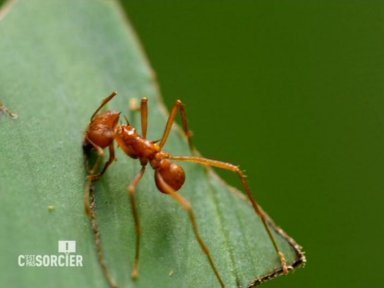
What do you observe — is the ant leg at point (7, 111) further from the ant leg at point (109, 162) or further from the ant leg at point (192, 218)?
the ant leg at point (192, 218)

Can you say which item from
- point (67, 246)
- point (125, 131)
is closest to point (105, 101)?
point (125, 131)

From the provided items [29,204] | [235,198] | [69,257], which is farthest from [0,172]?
[235,198]

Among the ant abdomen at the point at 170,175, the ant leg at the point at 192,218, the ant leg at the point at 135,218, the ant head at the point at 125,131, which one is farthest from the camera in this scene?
the ant head at the point at 125,131

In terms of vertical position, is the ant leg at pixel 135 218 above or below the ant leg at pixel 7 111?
below

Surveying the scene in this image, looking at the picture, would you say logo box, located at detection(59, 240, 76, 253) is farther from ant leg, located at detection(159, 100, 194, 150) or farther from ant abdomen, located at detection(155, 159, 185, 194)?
ant leg, located at detection(159, 100, 194, 150)

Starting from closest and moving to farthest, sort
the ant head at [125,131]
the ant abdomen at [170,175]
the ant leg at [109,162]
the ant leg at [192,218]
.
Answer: the ant leg at [192,218] → the ant leg at [109,162] → the ant abdomen at [170,175] → the ant head at [125,131]

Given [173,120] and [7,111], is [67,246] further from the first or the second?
[173,120]
